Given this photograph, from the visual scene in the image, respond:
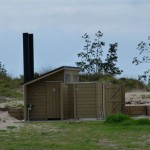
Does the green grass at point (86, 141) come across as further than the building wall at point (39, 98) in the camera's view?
No

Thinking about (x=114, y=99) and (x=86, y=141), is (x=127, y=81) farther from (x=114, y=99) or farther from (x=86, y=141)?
(x=86, y=141)

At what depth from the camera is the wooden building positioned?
101 ft

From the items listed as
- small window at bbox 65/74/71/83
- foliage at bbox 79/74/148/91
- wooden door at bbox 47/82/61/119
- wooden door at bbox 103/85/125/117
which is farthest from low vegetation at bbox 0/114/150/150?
foliage at bbox 79/74/148/91

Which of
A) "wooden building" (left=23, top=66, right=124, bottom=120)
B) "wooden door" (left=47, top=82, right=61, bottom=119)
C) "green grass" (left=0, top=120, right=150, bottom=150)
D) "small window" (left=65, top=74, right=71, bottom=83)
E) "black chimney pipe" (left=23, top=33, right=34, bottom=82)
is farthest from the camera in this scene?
"black chimney pipe" (left=23, top=33, right=34, bottom=82)

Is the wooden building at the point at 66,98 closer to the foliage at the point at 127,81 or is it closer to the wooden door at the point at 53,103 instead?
the wooden door at the point at 53,103

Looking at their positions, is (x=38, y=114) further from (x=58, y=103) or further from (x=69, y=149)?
(x=69, y=149)

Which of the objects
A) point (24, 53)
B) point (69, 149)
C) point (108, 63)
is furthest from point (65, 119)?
point (108, 63)

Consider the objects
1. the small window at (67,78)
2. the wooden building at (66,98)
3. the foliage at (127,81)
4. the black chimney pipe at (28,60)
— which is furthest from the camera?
the foliage at (127,81)

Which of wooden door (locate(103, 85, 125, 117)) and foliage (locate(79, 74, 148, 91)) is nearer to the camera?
wooden door (locate(103, 85, 125, 117))

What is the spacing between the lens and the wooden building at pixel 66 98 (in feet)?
101

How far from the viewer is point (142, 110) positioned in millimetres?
31328

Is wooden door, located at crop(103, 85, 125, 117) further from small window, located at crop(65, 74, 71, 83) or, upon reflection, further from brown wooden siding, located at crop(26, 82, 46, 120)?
brown wooden siding, located at crop(26, 82, 46, 120)

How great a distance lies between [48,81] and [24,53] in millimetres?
3006

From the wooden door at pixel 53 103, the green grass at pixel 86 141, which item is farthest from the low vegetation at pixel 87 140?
the wooden door at pixel 53 103
